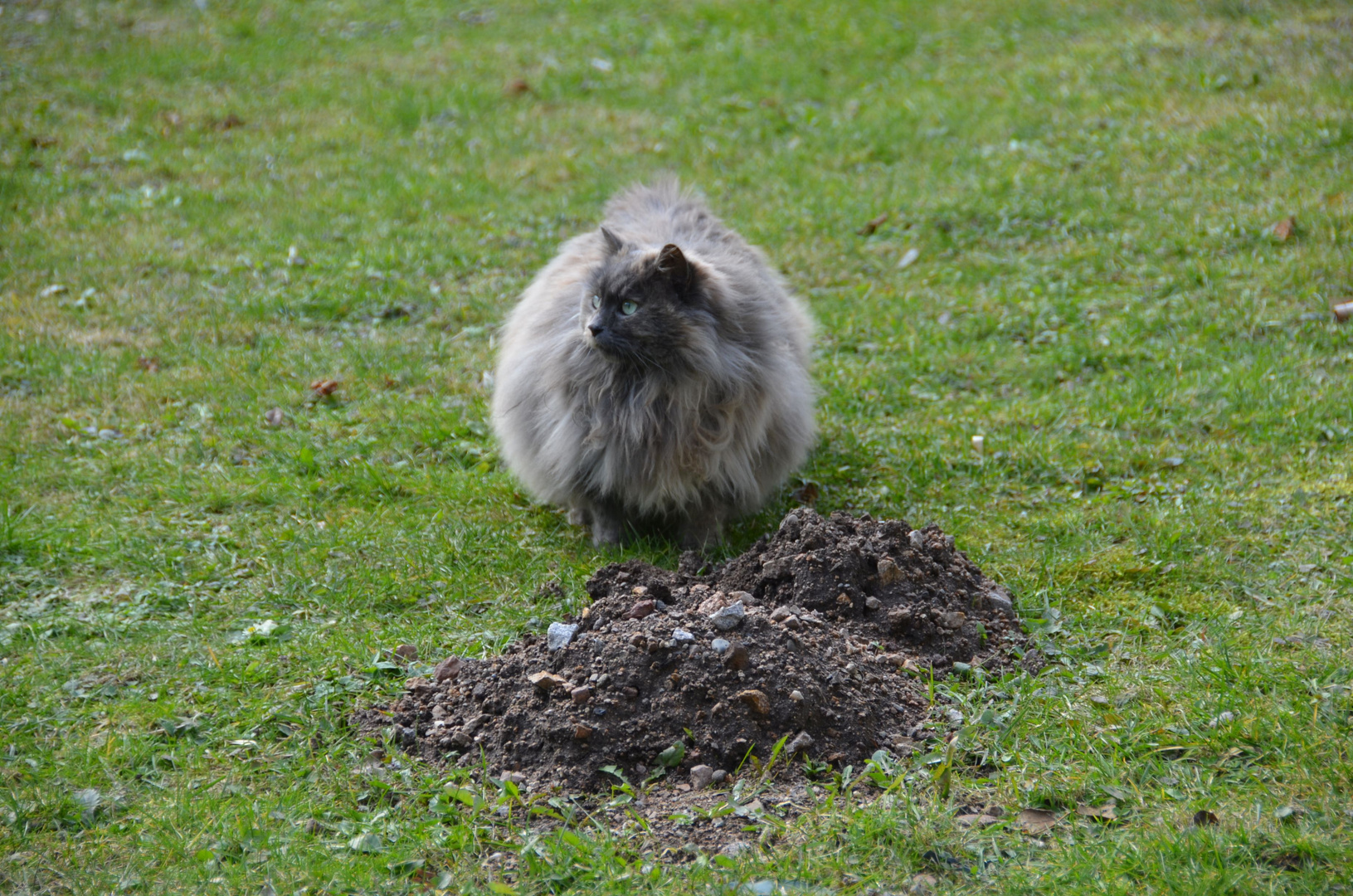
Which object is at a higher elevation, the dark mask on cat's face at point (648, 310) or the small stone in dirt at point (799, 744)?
the dark mask on cat's face at point (648, 310)

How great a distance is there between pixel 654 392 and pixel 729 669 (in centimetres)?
148

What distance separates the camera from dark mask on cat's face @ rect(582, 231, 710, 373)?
4.63 metres

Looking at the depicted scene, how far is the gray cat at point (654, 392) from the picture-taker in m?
4.69

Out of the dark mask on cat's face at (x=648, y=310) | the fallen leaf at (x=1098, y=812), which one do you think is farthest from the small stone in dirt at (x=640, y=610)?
→ the fallen leaf at (x=1098, y=812)

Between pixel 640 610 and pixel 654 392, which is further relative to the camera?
pixel 654 392

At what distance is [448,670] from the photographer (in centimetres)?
416

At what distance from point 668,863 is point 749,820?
0.96 ft

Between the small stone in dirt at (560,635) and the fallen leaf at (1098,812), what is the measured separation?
5.90ft

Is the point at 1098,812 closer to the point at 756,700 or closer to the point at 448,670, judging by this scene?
the point at 756,700

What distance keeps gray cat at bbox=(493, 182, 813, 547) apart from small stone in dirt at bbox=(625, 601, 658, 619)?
0.91 meters

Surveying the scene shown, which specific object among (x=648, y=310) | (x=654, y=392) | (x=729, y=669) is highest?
(x=648, y=310)

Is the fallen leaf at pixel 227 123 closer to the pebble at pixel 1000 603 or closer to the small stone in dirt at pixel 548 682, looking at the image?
the small stone in dirt at pixel 548 682

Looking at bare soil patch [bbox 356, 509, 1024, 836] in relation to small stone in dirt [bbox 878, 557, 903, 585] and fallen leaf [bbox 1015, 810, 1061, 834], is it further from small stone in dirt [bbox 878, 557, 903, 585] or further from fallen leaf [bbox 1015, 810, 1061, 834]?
fallen leaf [bbox 1015, 810, 1061, 834]

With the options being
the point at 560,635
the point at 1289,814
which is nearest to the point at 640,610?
the point at 560,635
